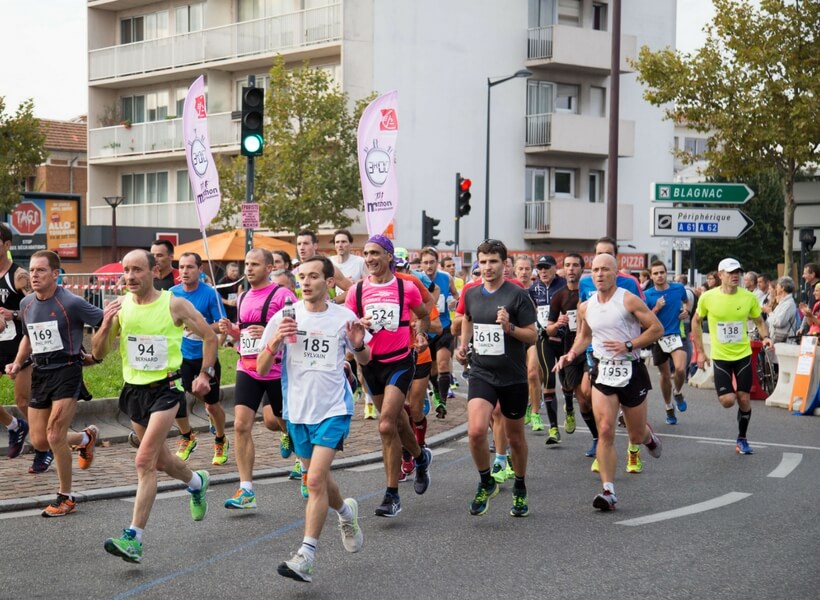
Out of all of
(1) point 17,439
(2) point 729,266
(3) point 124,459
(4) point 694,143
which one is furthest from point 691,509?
(4) point 694,143

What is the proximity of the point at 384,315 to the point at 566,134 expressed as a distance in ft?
118

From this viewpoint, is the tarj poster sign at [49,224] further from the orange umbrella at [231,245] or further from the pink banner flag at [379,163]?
the pink banner flag at [379,163]

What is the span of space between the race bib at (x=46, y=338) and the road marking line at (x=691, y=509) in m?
4.30

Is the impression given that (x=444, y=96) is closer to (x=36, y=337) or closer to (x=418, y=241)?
(x=418, y=241)

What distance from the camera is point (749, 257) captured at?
201ft

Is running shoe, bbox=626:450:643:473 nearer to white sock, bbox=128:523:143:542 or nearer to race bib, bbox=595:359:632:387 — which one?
race bib, bbox=595:359:632:387

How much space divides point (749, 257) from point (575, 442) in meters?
51.1

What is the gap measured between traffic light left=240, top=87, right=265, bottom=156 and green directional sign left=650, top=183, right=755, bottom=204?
9.56m

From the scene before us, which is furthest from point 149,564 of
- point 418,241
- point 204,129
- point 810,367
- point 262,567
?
point 418,241

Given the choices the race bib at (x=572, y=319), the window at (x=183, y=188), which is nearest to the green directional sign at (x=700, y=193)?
the race bib at (x=572, y=319)

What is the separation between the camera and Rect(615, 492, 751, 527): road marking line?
8.43 meters

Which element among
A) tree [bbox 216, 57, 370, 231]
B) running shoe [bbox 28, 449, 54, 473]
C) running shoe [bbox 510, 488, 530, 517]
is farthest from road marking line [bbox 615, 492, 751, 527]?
tree [bbox 216, 57, 370, 231]

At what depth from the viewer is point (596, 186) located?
46594mm

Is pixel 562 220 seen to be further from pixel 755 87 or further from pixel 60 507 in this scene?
pixel 60 507
